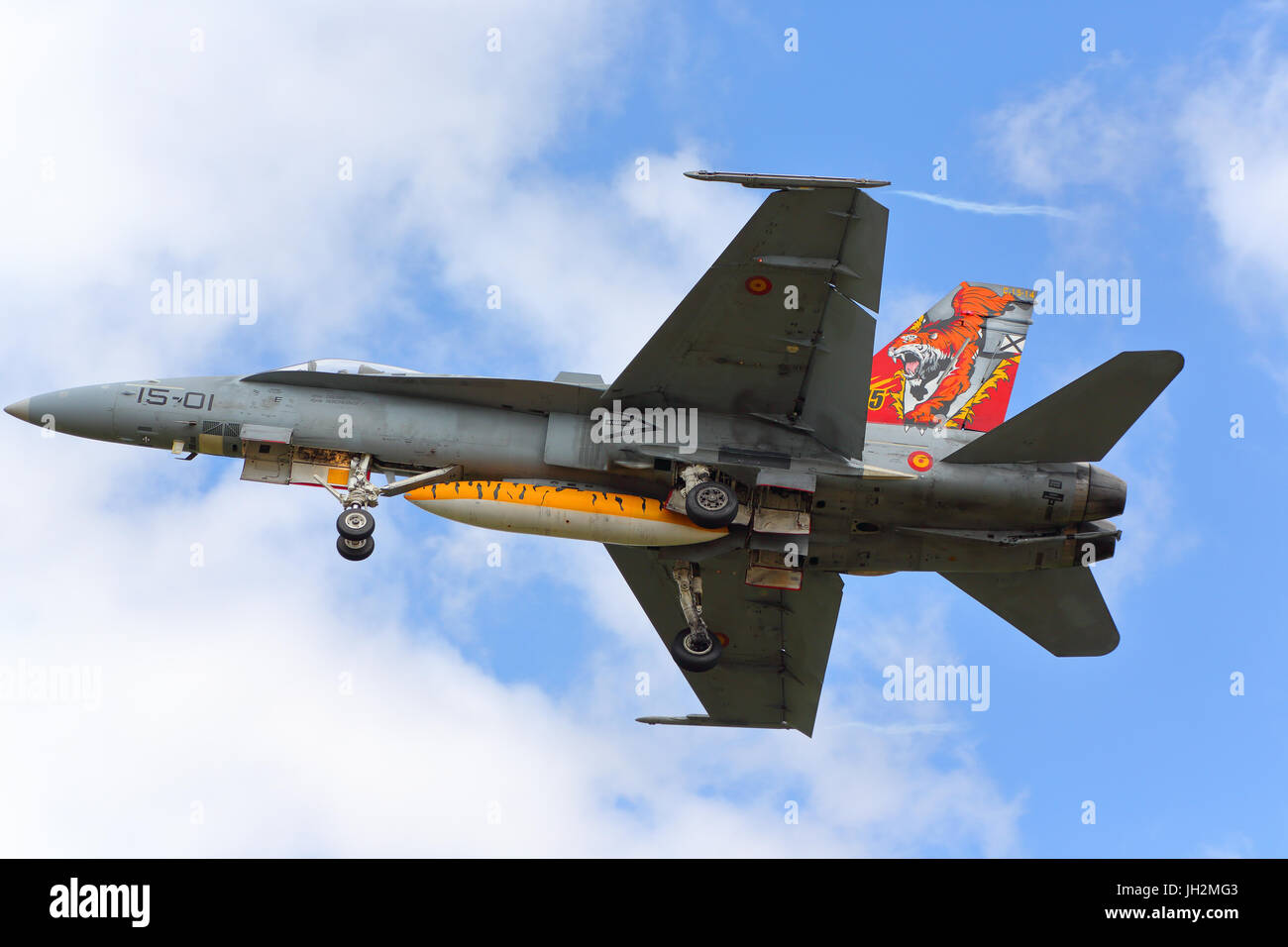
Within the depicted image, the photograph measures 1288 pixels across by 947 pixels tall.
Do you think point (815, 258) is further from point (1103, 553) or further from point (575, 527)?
point (1103, 553)

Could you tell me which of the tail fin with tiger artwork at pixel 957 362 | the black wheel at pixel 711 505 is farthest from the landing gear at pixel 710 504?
the tail fin with tiger artwork at pixel 957 362

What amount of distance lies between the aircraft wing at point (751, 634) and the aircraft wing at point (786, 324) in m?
4.26

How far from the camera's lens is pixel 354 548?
25.4 meters

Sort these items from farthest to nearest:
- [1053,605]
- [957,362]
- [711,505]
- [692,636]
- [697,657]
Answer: [957,362], [1053,605], [692,636], [697,657], [711,505]

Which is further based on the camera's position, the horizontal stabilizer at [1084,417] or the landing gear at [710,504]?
the horizontal stabilizer at [1084,417]

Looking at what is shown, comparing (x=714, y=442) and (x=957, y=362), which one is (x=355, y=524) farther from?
(x=957, y=362)

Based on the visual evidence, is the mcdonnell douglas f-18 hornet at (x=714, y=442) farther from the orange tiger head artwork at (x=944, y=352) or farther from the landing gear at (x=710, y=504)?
the orange tiger head artwork at (x=944, y=352)

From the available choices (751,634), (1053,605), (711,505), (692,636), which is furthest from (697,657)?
(1053,605)

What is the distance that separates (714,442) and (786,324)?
7.67 feet

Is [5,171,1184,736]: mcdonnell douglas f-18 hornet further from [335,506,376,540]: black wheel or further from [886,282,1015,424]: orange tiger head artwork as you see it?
[886,282,1015,424]: orange tiger head artwork

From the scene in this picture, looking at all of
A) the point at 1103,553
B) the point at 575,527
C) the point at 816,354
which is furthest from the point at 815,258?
the point at 1103,553

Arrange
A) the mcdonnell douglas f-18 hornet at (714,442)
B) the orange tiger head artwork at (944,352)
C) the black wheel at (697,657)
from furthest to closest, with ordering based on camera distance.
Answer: the orange tiger head artwork at (944,352) < the black wheel at (697,657) < the mcdonnell douglas f-18 hornet at (714,442)

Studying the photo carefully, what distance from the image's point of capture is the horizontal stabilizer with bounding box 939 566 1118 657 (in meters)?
28.8

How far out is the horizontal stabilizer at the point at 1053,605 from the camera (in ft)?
94.6
